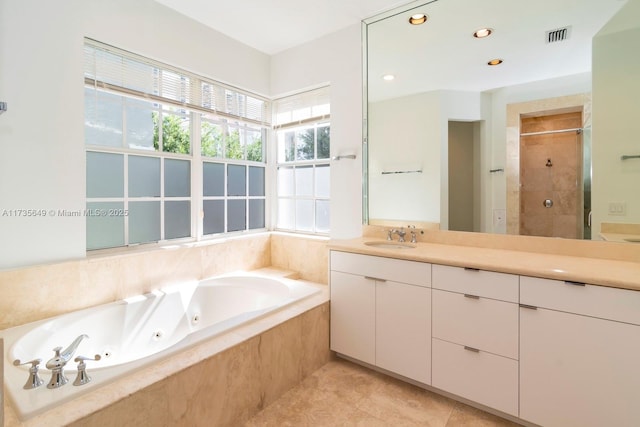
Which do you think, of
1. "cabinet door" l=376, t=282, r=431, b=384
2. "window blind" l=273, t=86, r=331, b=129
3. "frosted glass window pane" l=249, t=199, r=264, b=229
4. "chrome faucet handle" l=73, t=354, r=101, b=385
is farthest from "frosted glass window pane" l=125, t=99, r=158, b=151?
"cabinet door" l=376, t=282, r=431, b=384

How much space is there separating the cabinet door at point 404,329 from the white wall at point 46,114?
6.57 feet

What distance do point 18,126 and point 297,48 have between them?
2253 mm

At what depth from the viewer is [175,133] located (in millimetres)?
2518

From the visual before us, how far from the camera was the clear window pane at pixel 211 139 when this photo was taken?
107 inches

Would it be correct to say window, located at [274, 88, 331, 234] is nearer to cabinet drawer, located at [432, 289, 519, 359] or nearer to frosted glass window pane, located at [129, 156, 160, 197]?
frosted glass window pane, located at [129, 156, 160, 197]

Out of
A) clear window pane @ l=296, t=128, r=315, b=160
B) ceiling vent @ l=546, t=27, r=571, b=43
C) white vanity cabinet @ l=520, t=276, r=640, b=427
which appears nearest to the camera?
white vanity cabinet @ l=520, t=276, r=640, b=427

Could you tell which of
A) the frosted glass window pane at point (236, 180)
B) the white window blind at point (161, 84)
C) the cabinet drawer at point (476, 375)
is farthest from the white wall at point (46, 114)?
the cabinet drawer at point (476, 375)

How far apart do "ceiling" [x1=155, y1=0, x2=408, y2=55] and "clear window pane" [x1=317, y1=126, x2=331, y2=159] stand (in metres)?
0.84

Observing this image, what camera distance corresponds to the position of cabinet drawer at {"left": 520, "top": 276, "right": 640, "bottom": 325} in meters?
1.25

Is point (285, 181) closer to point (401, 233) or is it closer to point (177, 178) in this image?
point (177, 178)

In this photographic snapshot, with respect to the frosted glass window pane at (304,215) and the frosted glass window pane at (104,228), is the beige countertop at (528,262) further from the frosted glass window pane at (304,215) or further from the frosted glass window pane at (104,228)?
the frosted glass window pane at (104,228)

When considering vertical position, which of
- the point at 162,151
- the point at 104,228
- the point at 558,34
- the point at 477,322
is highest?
the point at 558,34

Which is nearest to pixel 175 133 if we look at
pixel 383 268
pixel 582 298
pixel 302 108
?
pixel 302 108

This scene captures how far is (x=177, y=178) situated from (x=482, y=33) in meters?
2.57
